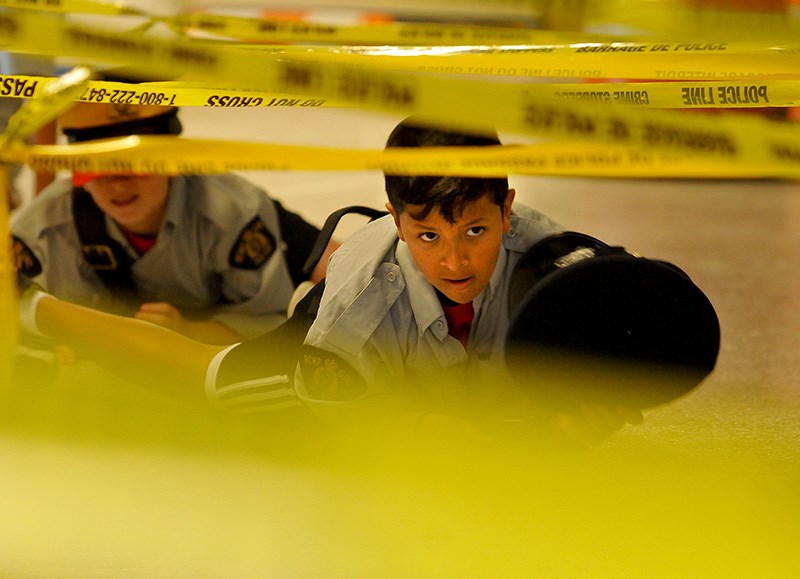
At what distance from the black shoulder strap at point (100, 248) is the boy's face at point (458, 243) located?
915mm

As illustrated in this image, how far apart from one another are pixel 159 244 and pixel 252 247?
202mm

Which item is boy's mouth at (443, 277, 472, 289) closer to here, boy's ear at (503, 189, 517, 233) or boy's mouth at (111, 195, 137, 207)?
boy's ear at (503, 189, 517, 233)

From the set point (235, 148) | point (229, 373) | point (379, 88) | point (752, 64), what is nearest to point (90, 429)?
point (229, 373)

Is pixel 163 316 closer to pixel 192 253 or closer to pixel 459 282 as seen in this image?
pixel 192 253

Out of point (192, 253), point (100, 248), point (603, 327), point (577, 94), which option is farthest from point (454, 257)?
point (100, 248)

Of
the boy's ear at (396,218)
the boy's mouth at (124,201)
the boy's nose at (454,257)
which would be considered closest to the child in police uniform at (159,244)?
the boy's mouth at (124,201)

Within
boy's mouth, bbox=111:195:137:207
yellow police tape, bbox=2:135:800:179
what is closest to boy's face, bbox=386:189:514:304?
yellow police tape, bbox=2:135:800:179

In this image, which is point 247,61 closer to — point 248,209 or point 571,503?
point 571,503

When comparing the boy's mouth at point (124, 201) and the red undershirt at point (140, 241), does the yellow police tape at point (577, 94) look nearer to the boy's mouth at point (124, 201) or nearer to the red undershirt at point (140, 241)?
the boy's mouth at point (124, 201)

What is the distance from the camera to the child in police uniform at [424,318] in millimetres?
1468

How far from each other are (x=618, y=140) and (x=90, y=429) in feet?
3.38

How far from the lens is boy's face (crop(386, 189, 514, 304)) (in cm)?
146

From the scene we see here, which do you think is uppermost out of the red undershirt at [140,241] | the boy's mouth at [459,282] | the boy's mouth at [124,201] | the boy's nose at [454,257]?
the boy's nose at [454,257]

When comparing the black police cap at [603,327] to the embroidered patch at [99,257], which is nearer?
the black police cap at [603,327]
